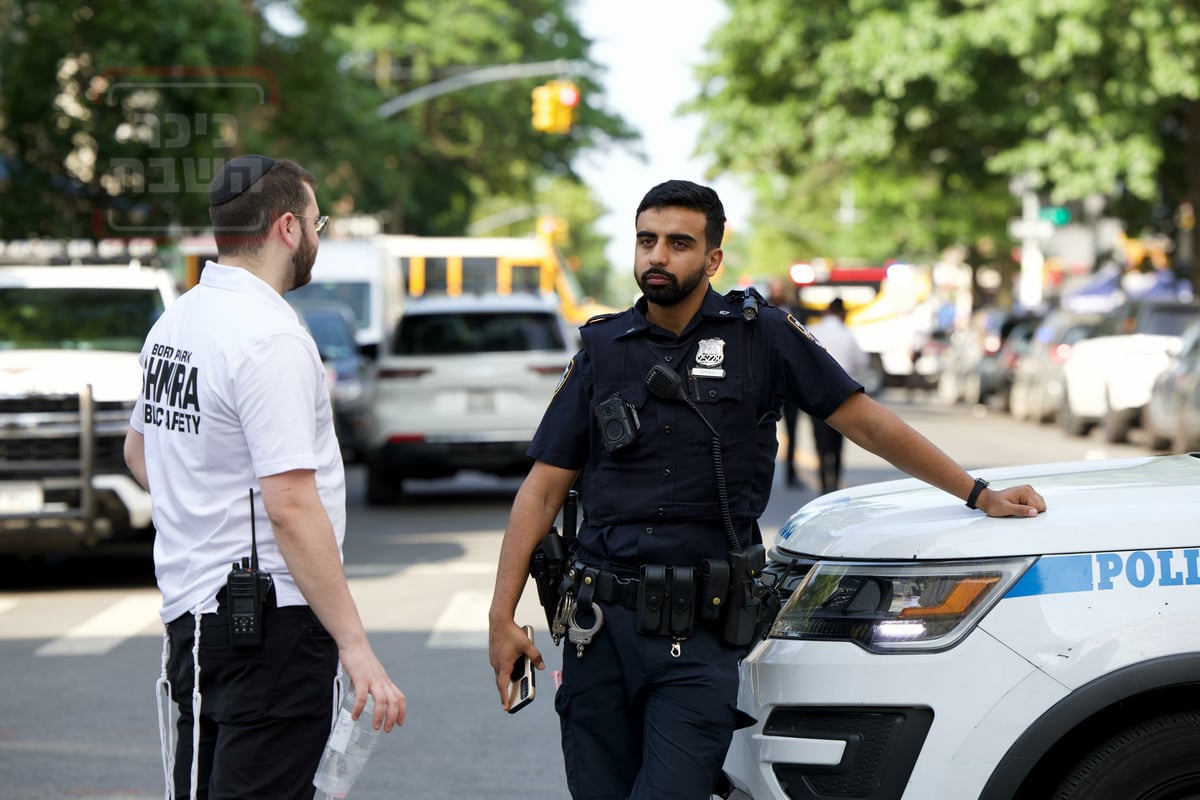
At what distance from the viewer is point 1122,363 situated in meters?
22.9

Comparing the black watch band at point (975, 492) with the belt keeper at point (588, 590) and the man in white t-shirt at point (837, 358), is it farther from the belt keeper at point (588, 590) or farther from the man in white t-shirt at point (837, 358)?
the man in white t-shirt at point (837, 358)

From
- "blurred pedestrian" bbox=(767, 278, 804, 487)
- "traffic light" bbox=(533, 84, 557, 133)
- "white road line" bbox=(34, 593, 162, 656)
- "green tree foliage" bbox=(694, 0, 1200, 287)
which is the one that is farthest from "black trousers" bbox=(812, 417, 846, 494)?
"traffic light" bbox=(533, 84, 557, 133)

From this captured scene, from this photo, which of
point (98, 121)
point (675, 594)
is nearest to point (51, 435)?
point (675, 594)

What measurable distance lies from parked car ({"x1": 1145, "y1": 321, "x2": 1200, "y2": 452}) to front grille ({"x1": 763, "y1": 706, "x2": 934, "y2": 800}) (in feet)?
49.1

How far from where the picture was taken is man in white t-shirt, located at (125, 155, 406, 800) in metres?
3.68

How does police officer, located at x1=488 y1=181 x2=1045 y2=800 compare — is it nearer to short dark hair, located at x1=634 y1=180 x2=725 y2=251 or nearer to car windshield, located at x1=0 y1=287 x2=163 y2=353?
short dark hair, located at x1=634 y1=180 x2=725 y2=251

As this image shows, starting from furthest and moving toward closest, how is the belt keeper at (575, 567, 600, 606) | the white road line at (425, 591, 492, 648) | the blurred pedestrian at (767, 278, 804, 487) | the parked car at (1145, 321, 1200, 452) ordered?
1. the parked car at (1145, 321, 1200, 452)
2. the blurred pedestrian at (767, 278, 804, 487)
3. the white road line at (425, 591, 492, 648)
4. the belt keeper at (575, 567, 600, 606)

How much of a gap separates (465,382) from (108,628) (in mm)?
5949

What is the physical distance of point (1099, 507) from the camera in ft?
13.1

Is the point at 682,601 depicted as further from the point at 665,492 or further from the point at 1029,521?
the point at 1029,521

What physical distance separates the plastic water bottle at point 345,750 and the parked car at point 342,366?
1482cm

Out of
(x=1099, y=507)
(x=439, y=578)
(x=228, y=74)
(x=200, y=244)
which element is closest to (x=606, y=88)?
→ (x=200, y=244)

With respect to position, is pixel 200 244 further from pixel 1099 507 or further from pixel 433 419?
pixel 1099 507

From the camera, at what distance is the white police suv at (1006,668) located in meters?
3.82
